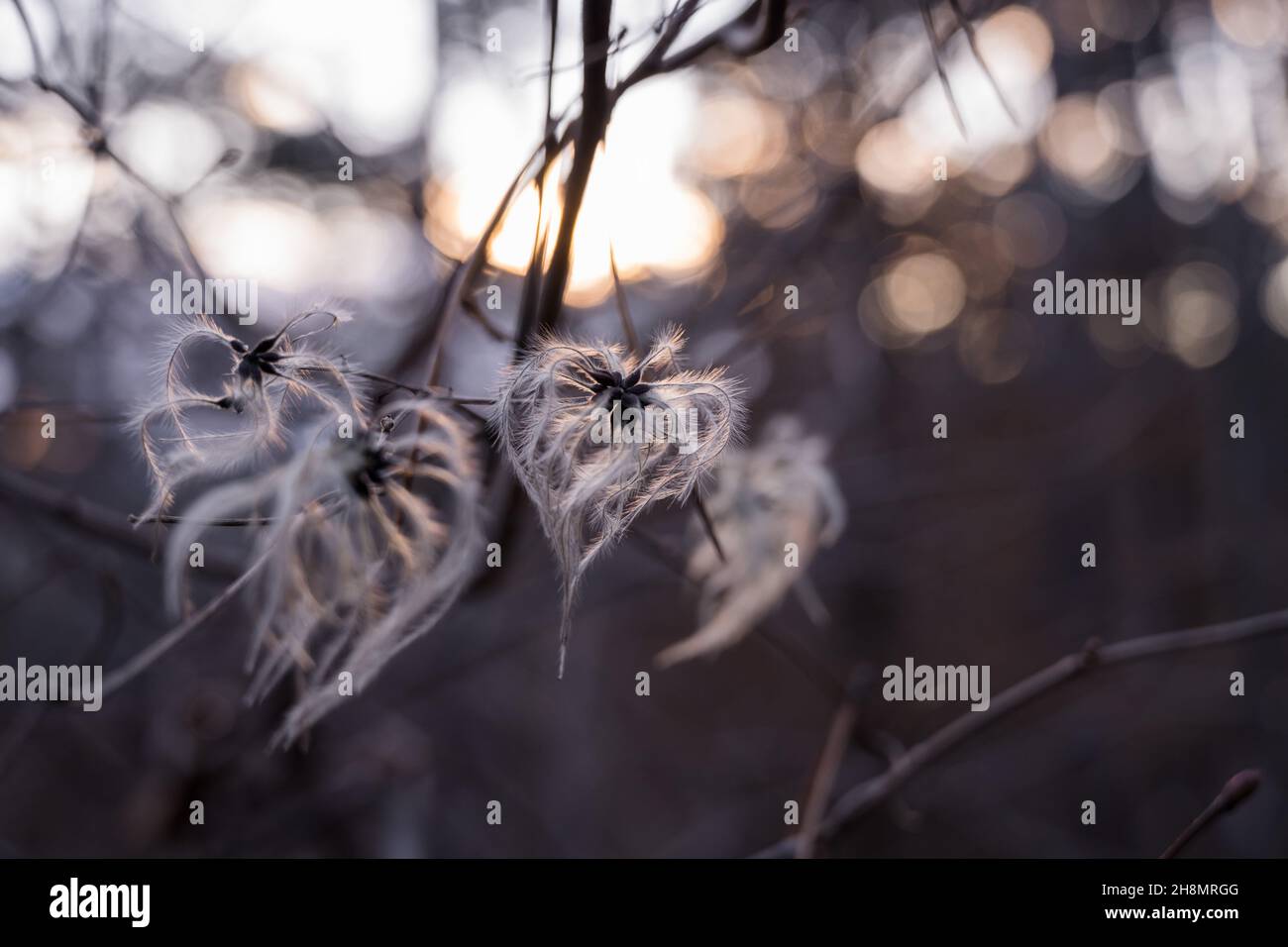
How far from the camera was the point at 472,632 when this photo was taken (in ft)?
7.78

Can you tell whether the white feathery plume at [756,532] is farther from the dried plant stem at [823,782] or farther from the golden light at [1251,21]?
the golden light at [1251,21]

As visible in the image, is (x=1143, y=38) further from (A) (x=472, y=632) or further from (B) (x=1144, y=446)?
(A) (x=472, y=632)

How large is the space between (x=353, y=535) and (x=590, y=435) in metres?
0.21

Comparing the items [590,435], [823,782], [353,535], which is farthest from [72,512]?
[823,782]

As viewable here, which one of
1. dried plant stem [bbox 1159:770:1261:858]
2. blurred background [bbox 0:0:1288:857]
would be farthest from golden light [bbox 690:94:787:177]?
dried plant stem [bbox 1159:770:1261:858]

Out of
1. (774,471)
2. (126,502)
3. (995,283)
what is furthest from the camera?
(995,283)

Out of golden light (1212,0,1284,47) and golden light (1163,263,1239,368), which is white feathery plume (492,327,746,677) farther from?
golden light (1163,263,1239,368)

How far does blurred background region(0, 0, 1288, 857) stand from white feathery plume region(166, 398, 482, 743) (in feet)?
A: 0.66

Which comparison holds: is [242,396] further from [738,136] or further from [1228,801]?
[738,136]

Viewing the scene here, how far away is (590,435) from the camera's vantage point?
2.19ft

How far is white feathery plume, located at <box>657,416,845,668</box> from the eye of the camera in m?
0.98
